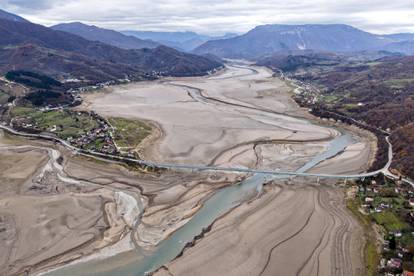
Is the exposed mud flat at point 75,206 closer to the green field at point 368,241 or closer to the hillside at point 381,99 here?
the green field at point 368,241

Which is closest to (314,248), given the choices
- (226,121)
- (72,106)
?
(226,121)

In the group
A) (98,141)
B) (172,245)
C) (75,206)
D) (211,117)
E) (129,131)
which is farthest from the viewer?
(211,117)

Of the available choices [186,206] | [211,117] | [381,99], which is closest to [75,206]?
[186,206]

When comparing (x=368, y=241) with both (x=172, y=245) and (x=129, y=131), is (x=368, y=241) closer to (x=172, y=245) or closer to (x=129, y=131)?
(x=172, y=245)

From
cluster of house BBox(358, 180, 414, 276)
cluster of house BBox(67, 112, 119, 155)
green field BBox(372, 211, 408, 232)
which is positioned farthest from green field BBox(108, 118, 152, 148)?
green field BBox(372, 211, 408, 232)

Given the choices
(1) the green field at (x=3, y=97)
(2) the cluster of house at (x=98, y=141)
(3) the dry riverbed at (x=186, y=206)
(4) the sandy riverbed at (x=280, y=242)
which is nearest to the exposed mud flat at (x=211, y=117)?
(3) the dry riverbed at (x=186, y=206)

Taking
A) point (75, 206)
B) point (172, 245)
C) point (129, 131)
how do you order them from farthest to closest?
point (129, 131) → point (75, 206) → point (172, 245)

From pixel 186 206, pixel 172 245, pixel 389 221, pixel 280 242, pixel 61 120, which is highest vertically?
pixel 389 221

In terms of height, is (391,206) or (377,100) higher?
(377,100)
